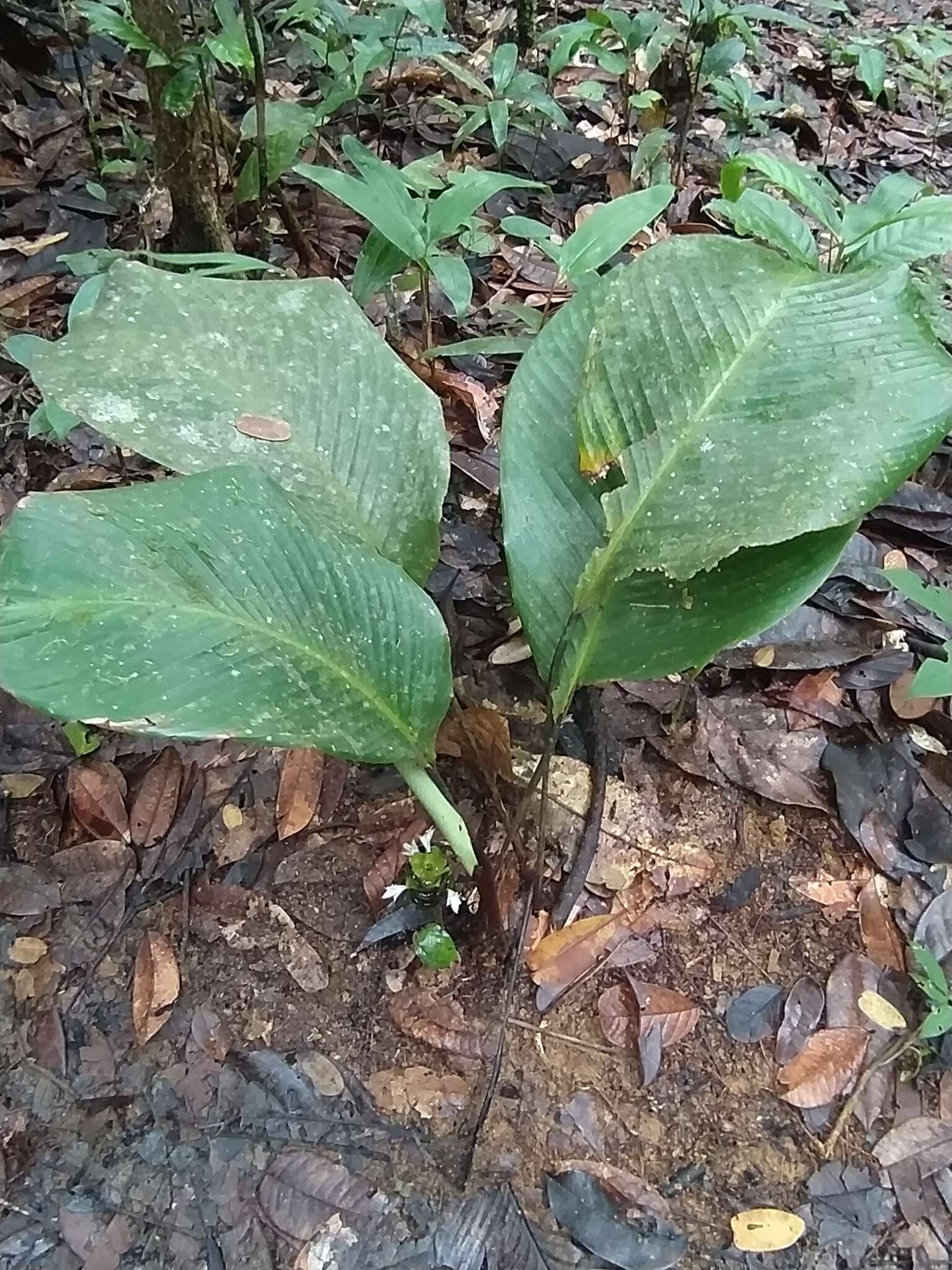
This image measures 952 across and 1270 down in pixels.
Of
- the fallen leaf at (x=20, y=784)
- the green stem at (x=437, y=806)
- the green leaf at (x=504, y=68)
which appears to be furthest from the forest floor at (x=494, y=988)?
the green leaf at (x=504, y=68)

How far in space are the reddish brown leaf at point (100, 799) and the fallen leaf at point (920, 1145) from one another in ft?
2.63

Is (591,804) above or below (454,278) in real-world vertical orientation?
below

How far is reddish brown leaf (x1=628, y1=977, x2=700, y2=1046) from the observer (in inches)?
39.4

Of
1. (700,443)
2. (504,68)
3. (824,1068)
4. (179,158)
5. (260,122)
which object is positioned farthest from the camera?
(504,68)

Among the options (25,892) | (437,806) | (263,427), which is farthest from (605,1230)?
(263,427)

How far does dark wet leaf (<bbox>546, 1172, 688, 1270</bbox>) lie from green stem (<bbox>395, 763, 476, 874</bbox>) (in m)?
0.32

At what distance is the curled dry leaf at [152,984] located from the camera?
98cm

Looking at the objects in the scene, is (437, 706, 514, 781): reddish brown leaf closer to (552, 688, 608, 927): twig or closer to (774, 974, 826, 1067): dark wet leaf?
(552, 688, 608, 927): twig

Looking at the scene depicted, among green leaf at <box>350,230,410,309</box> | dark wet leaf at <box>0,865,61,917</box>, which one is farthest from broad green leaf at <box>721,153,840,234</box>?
dark wet leaf at <box>0,865,61,917</box>

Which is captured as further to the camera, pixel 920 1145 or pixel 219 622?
pixel 920 1145

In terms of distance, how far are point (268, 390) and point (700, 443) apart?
0.38m

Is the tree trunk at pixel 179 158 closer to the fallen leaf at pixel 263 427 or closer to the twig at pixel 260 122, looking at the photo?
the twig at pixel 260 122

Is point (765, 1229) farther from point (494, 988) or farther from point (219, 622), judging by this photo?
point (219, 622)

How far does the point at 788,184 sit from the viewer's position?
117 cm
